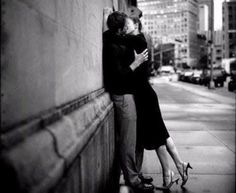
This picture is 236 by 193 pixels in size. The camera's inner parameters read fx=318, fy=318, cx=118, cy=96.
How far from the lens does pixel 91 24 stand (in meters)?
3.26

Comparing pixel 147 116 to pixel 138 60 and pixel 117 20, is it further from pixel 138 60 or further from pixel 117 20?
pixel 117 20

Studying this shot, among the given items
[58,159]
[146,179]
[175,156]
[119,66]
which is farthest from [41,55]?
[146,179]

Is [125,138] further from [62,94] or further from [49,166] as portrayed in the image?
[49,166]

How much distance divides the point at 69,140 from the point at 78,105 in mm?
681

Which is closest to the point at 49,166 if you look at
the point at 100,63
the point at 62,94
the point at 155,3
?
the point at 62,94

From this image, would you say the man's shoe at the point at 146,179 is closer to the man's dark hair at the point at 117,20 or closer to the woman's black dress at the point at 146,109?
the woman's black dress at the point at 146,109

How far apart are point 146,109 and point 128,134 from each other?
376mm

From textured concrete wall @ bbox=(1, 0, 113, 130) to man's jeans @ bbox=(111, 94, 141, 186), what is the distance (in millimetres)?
818

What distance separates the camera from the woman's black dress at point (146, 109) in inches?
148

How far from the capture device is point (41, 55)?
65.2 inches

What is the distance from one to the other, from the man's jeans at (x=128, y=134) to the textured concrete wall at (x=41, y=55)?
0.82 m

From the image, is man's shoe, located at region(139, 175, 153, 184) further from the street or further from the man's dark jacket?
the man's dark jacket

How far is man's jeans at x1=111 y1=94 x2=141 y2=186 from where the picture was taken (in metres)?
3.65

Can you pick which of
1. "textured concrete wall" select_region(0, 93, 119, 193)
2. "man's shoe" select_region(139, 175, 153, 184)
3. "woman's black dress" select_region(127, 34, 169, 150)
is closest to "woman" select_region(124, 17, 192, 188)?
"woman's black dress" select_region(127, 34, 169, 150)
